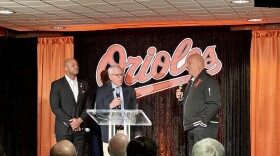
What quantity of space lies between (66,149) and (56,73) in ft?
21.3

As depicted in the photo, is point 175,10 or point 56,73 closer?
point 175,10

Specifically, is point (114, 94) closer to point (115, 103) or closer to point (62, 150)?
point (115, 103)

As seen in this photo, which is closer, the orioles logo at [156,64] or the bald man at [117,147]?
the bald man at [117,147]

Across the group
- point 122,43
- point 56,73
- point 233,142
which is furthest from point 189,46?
point 56,73

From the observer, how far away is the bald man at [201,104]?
671cm

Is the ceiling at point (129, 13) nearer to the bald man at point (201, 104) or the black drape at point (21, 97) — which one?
the black drape at point (21, 97)

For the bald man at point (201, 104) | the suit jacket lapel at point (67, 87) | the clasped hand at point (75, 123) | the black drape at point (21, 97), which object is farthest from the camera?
the black drape at point (21, 97)

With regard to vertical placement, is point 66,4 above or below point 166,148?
above

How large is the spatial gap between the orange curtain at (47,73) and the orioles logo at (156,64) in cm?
76

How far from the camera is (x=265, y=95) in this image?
8727 mm

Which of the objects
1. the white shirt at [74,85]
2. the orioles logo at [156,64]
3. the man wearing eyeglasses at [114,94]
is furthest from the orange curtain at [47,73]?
the man wearing eyeglasses at [114,94]

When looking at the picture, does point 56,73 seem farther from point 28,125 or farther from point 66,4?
point 66,4

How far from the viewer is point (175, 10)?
7.44 metres

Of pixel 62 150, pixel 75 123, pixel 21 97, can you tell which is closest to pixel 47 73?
→ pixel 21 97
